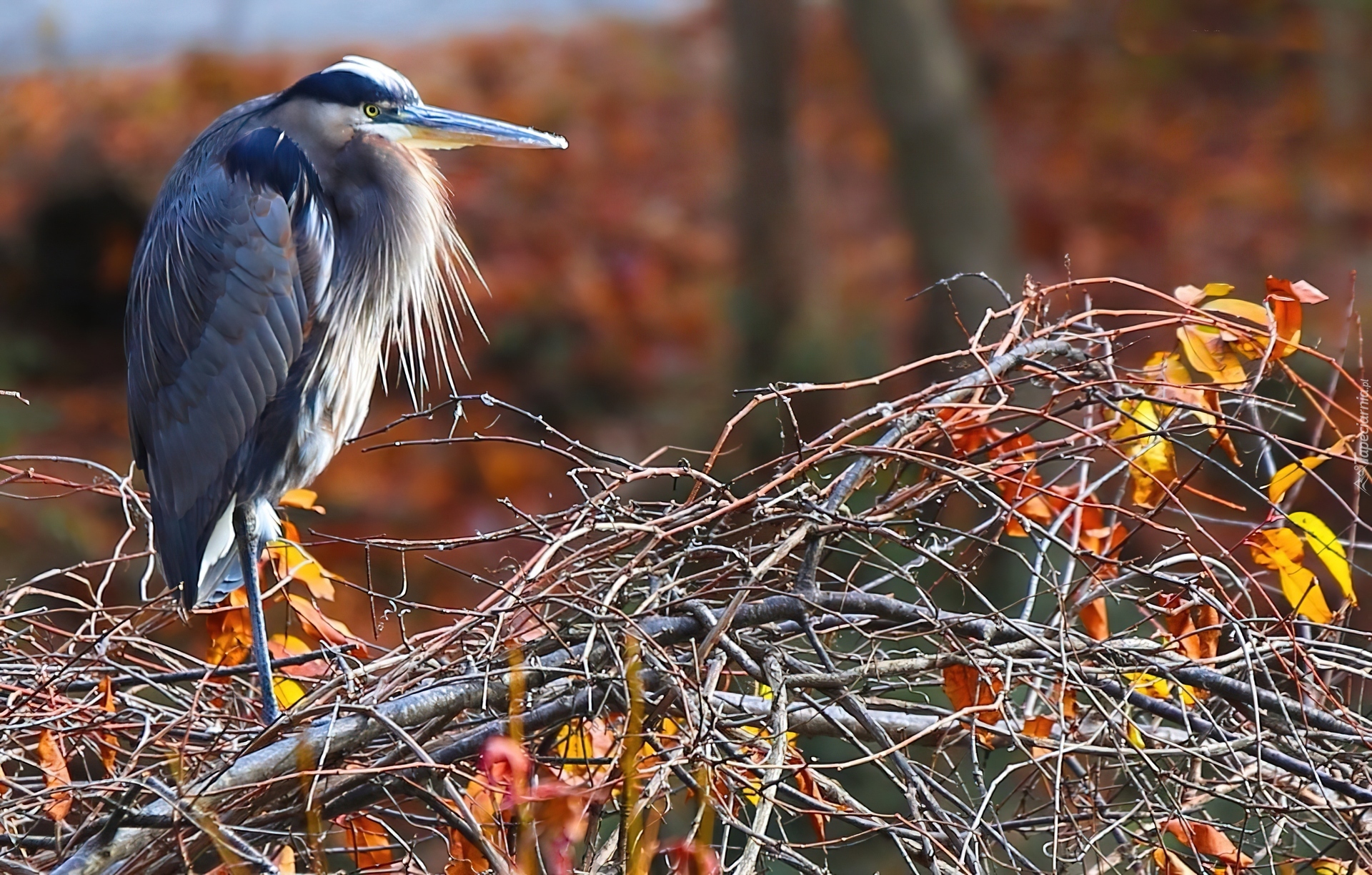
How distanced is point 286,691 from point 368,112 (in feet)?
4.03

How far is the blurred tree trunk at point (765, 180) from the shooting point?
24.9ft

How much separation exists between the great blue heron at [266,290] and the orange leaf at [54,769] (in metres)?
0.83

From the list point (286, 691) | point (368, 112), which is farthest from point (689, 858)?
point (368, 112)

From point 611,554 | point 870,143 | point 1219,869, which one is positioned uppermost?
point 611,554

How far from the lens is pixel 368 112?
290cm

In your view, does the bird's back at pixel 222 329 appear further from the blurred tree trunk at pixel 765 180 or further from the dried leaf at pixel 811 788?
the blurred tree trunk at pixel 765 180

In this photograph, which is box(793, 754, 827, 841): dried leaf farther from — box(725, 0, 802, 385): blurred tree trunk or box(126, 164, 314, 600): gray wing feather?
box(725, 0, 802, 385): blurred tree trunk

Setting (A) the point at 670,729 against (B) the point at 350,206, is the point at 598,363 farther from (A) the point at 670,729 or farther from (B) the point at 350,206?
(A) the point at 670,729

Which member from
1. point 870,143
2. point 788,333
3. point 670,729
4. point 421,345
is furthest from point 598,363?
point 670,729

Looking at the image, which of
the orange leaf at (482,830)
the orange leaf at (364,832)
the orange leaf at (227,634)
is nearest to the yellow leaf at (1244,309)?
the orange leaf at (482,830)

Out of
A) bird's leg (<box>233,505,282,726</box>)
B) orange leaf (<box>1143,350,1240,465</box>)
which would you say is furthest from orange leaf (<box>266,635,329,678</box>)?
orange leaf (<box>1143,350,1240,465</box>)

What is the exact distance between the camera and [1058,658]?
163 centimetres

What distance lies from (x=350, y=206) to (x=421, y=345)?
342mm

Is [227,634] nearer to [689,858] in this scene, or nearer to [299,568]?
[299,568]
